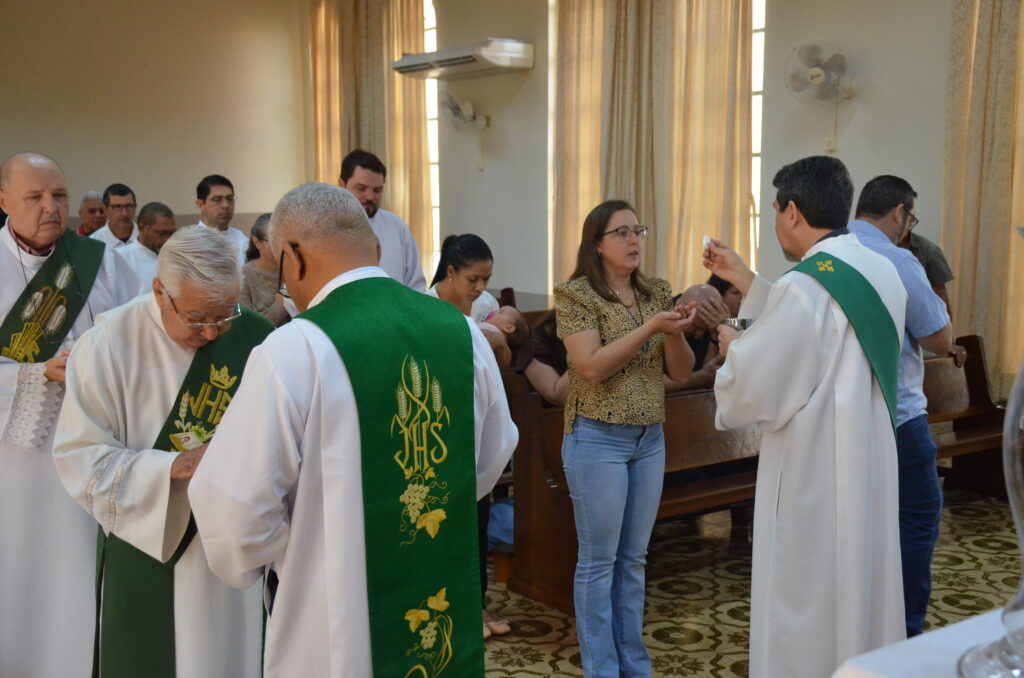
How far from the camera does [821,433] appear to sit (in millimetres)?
2748

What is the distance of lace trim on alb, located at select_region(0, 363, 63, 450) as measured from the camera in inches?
117

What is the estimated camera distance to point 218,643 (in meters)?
2.38

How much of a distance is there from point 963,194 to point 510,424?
18.0 feet

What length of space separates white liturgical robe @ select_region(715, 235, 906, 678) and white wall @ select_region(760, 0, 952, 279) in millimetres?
4680

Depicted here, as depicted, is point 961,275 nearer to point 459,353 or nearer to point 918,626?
point 918,626

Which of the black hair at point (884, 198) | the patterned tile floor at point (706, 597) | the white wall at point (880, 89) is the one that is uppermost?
the white wall at point (880, 89)

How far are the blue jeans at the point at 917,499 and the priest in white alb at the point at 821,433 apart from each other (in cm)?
55

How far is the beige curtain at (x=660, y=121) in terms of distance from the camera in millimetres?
8203

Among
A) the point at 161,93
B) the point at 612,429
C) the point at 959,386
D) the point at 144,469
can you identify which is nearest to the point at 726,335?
the point at 612,429

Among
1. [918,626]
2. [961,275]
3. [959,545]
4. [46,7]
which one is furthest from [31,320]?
[46,7]

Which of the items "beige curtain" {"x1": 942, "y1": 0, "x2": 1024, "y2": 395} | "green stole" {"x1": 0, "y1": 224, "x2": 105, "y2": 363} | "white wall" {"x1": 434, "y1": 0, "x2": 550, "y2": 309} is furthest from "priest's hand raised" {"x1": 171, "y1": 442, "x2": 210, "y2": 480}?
"white wall" {"x1": 434, "y1": 0, "x2": 550, "y2": 309}

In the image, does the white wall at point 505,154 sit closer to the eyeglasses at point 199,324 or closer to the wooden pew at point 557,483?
the wooden pew at point 557,483

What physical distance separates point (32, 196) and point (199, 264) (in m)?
1.26

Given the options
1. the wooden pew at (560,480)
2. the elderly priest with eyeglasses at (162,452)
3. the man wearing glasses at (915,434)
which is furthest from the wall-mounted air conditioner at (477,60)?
the elderly priest with eyeglasses at (162,452)
